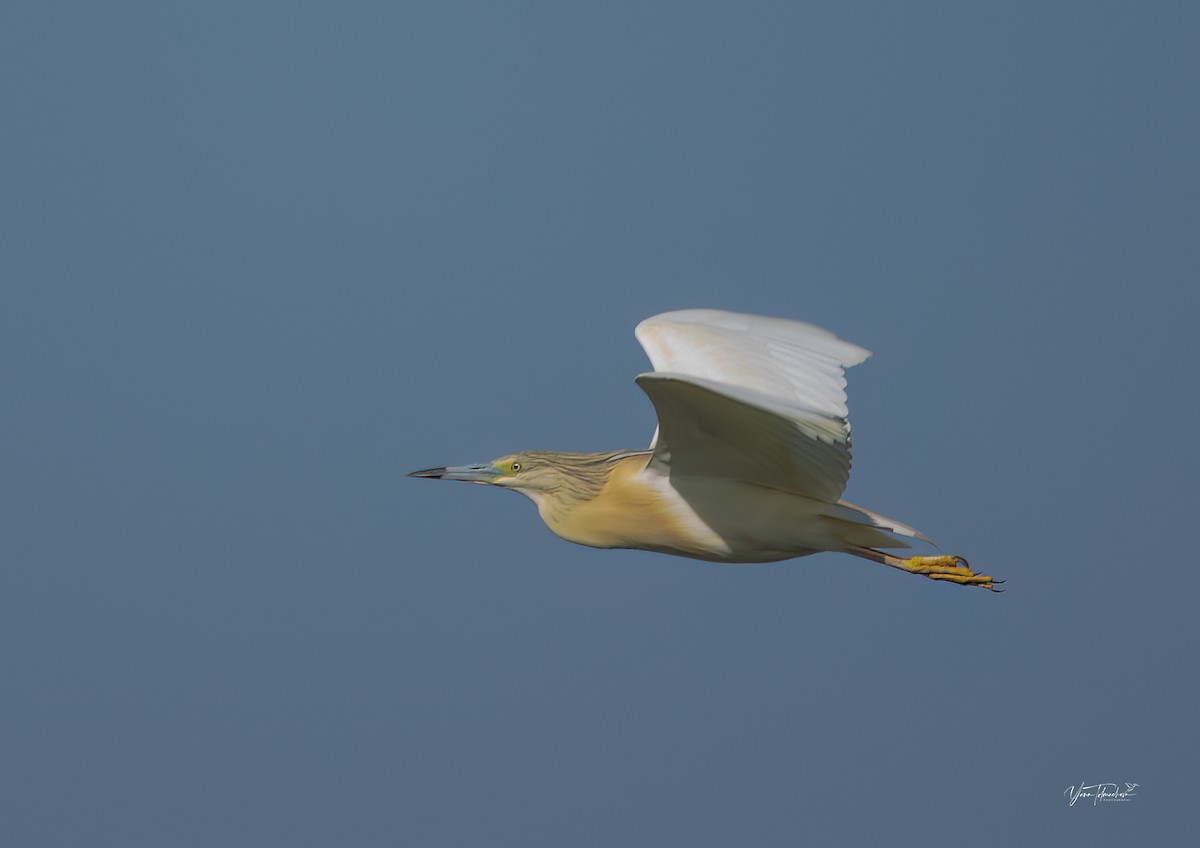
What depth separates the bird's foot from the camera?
23.9ft

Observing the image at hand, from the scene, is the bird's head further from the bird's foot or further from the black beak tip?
the bird's foot

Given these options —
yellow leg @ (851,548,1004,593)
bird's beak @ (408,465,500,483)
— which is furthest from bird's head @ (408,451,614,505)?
yellow leg @ (851,548,1004,593)

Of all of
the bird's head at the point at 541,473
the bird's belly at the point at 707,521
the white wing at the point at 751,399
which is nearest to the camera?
the white wing at the point at 751,399

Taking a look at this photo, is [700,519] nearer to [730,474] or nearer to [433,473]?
[730,474]

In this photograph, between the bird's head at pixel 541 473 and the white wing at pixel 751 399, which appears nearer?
the white wing at pixel 751 399

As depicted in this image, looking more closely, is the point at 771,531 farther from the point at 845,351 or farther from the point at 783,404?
the point at 783,404

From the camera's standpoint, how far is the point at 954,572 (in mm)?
7301

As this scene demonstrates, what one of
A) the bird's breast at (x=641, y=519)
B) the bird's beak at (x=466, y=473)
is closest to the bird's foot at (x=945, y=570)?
the bird's breast at (x=641, y=519)

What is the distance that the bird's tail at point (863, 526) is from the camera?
6820 mm

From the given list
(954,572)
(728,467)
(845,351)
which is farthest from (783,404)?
(954,572)

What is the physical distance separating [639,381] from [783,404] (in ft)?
1.99

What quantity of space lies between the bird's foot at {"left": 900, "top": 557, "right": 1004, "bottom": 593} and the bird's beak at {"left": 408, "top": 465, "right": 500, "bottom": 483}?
1.96 m

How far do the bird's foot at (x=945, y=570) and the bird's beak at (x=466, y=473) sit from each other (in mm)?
1956

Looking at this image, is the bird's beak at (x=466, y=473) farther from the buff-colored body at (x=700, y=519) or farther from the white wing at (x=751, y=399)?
the white wing at (x=751, y=399)
